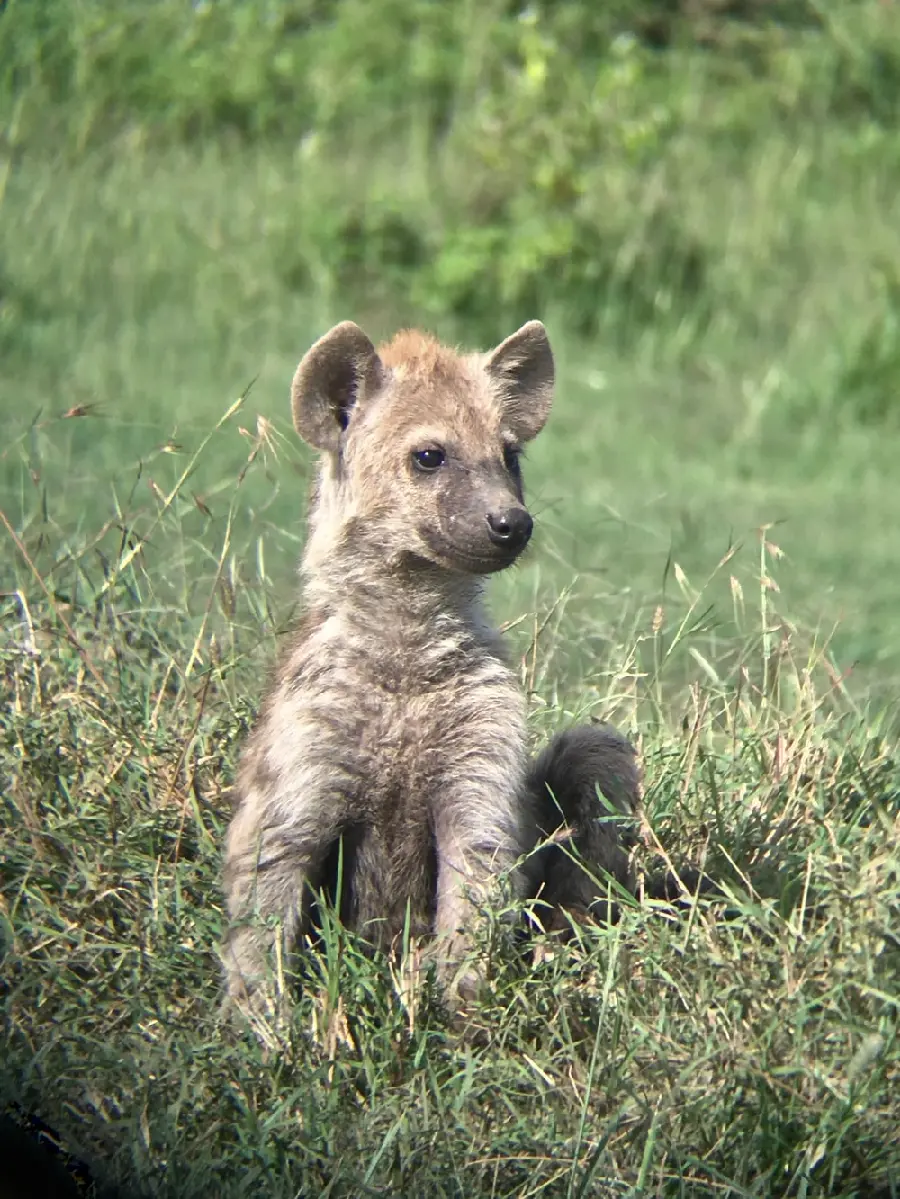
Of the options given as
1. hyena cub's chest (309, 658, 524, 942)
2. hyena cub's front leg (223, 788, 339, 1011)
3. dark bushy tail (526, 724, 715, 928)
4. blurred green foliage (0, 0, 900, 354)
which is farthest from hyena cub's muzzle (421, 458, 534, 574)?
blurred green foliage (0, 0, 900, 354)

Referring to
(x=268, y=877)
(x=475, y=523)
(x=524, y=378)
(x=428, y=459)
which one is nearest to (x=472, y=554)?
(x=475, y=523)

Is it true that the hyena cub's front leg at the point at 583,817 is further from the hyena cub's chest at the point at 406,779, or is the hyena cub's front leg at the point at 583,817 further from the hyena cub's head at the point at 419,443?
the hyena cub's head at the point at 419,443

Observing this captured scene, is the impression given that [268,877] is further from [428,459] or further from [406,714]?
[428,459]

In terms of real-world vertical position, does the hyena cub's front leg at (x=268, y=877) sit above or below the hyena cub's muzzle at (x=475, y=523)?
below

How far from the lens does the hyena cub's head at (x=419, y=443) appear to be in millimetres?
4254

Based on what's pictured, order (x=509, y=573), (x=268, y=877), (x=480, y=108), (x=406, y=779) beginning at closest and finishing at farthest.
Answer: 1. (x=268, y=877)
2. (x=406, y=779)
3. (x=509, y=573)
4. (x=480, y=108)

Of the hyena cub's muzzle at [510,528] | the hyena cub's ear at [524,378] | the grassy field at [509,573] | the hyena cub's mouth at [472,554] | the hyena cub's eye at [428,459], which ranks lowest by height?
the grassy field at [509,573]

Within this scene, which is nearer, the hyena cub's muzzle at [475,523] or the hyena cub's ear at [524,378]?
the hyena cub's muzzle at [475,523]

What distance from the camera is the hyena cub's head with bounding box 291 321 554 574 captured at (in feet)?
14.0

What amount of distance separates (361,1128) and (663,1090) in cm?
57

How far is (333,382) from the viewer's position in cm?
445

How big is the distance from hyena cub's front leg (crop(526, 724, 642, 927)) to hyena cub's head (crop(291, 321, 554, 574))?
50cm

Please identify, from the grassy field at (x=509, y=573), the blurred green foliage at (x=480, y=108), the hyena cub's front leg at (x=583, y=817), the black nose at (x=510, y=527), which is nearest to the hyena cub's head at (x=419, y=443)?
the black nose at (x=510, y=527)

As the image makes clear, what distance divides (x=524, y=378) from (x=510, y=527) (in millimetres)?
613
